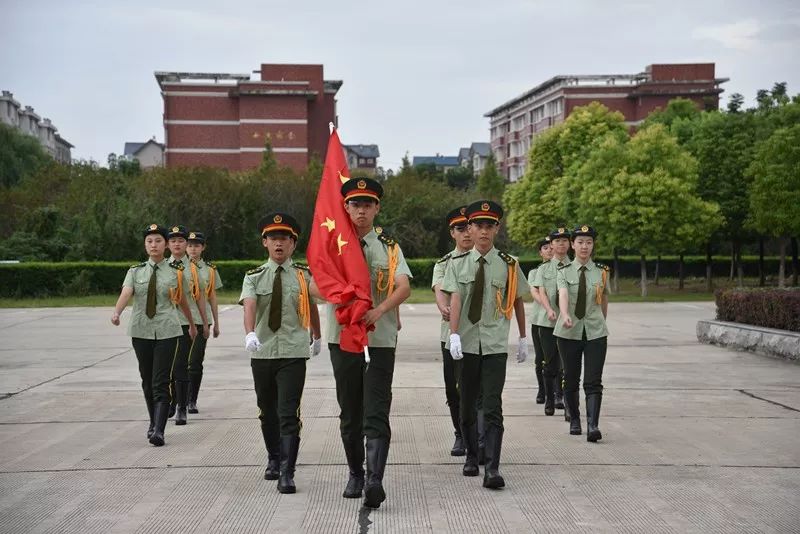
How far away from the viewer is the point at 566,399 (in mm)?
8930

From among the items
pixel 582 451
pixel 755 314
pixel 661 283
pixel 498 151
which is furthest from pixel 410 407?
pixel 498 151

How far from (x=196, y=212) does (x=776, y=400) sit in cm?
4141

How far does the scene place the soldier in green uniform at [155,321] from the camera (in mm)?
8461

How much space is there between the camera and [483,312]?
6961 mm

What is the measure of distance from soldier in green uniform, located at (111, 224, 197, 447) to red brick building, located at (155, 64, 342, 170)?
70265 millimetres

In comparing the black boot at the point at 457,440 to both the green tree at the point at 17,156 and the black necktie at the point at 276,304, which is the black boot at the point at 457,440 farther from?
the green tree at the point at 17,156

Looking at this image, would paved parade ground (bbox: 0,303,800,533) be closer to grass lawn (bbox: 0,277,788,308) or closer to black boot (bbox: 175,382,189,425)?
black boot (bbox: 175,382,189,425)

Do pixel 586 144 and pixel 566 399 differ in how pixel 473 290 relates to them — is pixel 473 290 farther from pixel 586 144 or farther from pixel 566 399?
pixel 586 144

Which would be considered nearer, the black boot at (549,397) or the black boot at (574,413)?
the black boot at (574,413)

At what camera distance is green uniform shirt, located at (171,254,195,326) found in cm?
924

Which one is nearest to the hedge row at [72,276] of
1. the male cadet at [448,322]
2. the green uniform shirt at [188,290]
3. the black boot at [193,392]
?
the black boot at [193,392]

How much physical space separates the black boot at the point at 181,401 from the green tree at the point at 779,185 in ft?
107

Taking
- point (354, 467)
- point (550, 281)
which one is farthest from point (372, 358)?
point (550, 281)

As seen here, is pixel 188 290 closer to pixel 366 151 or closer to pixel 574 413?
pixel 574 413
